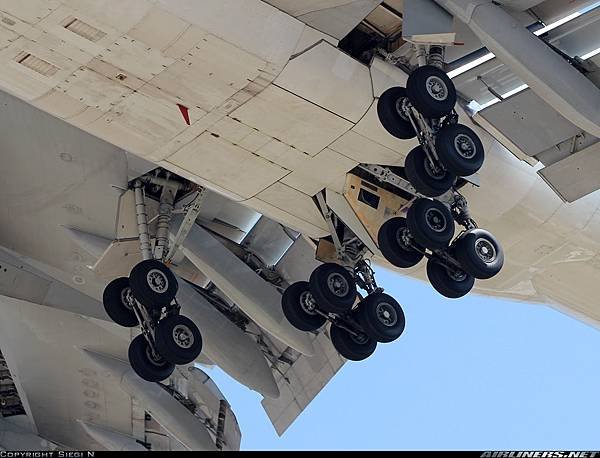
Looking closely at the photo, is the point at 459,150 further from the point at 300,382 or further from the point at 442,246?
the point at 300,382

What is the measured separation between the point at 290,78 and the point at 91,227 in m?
6.16

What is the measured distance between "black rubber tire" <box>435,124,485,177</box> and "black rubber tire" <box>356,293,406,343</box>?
279cm

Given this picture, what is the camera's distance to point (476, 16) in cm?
2139

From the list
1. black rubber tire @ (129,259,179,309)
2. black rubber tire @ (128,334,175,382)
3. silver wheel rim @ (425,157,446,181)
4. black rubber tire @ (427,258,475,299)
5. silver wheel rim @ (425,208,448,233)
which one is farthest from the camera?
black rubber tire @ (128,334,175,382)

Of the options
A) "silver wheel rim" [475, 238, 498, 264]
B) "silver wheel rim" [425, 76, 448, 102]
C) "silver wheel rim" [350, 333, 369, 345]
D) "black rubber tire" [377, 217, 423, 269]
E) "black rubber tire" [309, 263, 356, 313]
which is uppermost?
"silver wheel rim" [425, 76, 448, 102]

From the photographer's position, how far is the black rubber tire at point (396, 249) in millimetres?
22656

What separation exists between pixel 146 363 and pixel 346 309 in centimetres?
309

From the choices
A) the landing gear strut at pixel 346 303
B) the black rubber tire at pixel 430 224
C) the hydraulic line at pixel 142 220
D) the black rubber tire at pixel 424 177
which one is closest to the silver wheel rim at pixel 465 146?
the black rubber tire at pixel 424 177

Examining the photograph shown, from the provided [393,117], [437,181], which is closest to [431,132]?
[393,117]

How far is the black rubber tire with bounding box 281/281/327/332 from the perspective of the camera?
955 inches

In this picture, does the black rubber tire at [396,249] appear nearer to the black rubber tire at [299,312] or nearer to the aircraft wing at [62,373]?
the black rubber tire at [299,312]

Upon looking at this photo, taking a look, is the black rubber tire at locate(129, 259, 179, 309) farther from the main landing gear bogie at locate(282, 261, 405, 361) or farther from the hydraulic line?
the main landing gear bogie at locate(282, 261, 405, 361)

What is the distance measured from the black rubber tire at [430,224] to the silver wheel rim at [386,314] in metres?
1.78

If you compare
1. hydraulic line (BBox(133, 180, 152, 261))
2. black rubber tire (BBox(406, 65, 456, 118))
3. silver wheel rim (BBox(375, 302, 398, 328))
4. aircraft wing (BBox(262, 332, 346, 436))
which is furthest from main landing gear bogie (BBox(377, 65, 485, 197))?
aircraft wing (BBox(262, 332, 346, 436))
